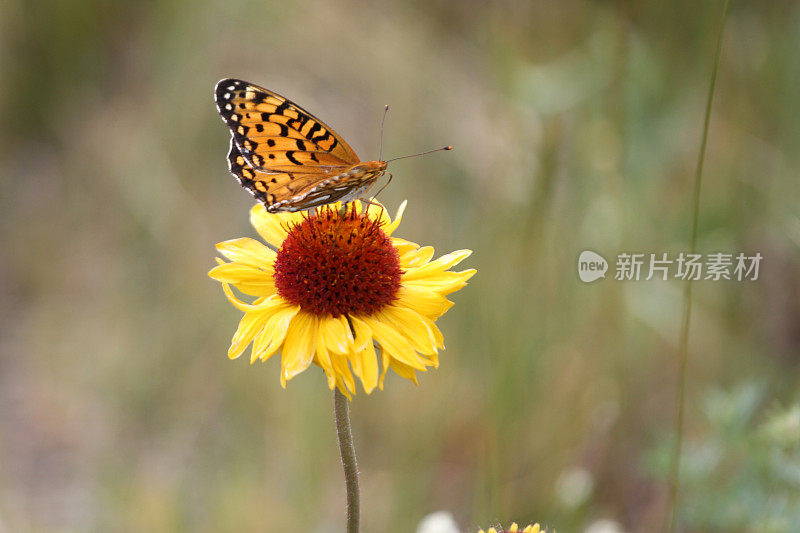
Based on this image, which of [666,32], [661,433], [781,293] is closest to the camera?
[661,433]

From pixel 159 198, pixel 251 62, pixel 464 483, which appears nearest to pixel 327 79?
pixel 251 62

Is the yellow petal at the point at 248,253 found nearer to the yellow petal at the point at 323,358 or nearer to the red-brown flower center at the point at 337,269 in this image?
the red-brown flower center at the point at 337,269

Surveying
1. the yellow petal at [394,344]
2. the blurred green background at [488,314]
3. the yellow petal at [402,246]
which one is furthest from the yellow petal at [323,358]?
the blurred green background at [488,314]

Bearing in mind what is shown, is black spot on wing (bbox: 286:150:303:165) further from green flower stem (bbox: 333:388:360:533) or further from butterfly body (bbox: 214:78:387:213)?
green flower stem (bbox: 333:388:360:533)

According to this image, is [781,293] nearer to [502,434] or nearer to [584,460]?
[584,460]

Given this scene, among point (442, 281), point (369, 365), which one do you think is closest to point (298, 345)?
point (369, 365)

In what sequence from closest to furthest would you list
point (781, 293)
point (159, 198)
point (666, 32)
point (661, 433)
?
point (661, 433), point (666, 32), point (781, 293), point (159, 198)
